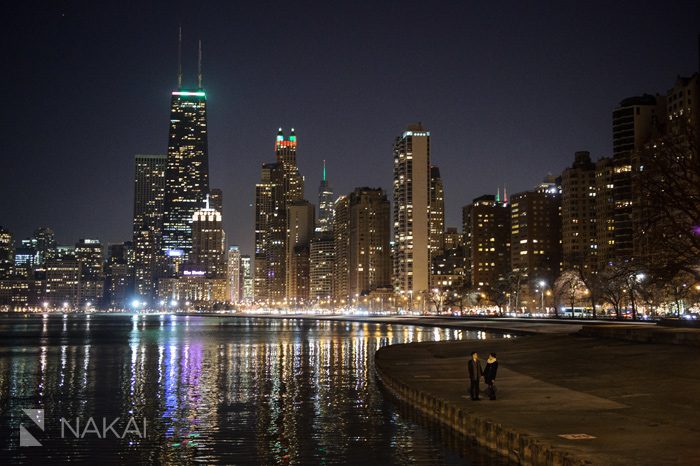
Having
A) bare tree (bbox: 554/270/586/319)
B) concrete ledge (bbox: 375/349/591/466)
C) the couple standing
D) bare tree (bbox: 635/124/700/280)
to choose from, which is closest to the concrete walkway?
concrete ledge (bbox: 375/349/591/466)

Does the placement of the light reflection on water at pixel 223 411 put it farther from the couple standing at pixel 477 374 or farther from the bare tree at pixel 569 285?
the bare tree at pixel 569 285

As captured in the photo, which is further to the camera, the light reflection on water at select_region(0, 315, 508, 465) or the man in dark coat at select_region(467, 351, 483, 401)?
the man in dark coat at select_region(467, 351, 483, 401)

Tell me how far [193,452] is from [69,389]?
77.1 ft

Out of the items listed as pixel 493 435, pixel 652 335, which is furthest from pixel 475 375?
pixel 652 335

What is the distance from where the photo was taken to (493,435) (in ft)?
79.3

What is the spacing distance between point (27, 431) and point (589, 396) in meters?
22.2

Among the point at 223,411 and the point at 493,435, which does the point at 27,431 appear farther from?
the point at 493,435

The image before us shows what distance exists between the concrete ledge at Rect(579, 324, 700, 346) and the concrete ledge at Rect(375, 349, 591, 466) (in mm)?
18324

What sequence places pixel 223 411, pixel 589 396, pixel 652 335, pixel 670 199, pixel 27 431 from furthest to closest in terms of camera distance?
1. pixel 652 335
2. pixel 670 199
3. pixel 223 411
4. pixel 27 431
5. pixel 589 396

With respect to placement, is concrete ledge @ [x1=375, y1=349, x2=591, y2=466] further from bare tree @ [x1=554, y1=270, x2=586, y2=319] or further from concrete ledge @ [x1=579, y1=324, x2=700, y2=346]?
bare tree @ [x1=554, y1=270, x2=586, y2=319]

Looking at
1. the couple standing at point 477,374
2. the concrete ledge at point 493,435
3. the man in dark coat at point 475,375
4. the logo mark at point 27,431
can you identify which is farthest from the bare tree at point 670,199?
the logo mark at point 27,431

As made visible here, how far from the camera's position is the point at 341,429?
30250 mm

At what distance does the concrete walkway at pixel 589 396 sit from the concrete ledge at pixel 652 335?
736 mm

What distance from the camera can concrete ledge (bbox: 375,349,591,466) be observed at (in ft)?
64.1
